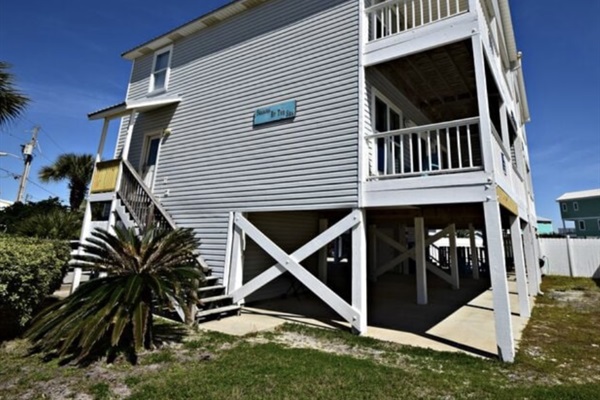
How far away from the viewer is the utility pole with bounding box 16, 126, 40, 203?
19484mm

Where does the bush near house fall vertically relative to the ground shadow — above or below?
above

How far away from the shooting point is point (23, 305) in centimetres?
475

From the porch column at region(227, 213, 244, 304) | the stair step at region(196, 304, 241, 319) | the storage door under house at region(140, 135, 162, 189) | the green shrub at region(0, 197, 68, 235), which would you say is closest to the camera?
the stair step at region(196, 304, 241, 319)

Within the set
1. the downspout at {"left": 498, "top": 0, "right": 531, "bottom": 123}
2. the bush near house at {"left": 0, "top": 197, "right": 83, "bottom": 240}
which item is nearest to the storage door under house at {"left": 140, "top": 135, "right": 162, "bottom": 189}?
the bush near house at {"left": 0, "top": 197, "right": 83, "bottom": 240}

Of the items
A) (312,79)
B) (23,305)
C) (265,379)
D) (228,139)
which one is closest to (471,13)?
(312,79)

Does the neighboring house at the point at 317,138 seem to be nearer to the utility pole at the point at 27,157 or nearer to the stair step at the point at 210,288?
the stair step at the point at 210,288

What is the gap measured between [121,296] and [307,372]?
2.95 meters

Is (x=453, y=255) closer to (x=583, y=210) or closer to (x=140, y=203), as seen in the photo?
(x=140, y=203)

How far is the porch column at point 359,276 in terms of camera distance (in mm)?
5781

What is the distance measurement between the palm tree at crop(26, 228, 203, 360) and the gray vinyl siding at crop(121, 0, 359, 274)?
2708 millimetres

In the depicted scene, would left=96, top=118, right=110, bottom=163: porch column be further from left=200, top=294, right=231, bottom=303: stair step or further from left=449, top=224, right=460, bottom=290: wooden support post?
left=449, top=224, right=460, bottom=290: wooden support post

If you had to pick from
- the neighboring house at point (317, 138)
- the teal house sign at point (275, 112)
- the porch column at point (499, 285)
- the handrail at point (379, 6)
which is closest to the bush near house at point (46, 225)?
the neighboring house at point (317, 138)

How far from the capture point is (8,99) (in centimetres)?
754

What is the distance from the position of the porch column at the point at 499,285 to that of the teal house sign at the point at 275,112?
4.76 metres
